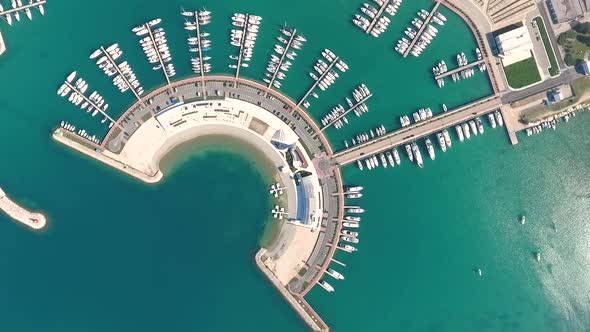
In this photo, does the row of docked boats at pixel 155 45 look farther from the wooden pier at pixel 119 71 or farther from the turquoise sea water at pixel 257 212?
the wooden pier at pixel 119 71

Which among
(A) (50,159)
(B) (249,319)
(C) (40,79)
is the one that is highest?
(C) (40,79)

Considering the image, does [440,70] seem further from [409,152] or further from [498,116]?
[409,152]

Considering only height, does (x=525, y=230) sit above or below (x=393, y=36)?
below

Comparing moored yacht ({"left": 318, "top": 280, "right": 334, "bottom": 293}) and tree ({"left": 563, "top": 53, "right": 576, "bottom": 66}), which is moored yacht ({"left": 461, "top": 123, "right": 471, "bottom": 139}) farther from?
moored yacht ({"left": 318, "top": 280, "right": 334, "bottom": 293})

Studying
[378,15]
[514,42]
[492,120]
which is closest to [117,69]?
[378,15]

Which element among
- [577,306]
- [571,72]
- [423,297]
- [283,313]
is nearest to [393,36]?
[571,72]

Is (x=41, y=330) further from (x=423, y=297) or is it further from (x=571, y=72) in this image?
(x=571, y=72)
